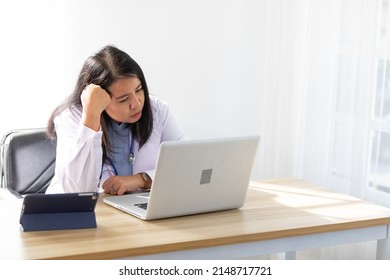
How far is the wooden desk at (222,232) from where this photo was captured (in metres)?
2.43

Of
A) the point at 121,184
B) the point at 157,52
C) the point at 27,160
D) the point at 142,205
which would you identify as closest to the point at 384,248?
the point at 142,205

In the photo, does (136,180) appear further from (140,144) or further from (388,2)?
(388,2)

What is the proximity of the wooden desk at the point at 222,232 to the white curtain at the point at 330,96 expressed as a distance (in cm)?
80

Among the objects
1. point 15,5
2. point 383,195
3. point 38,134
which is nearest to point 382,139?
point 383,195

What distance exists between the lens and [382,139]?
378 centimetres

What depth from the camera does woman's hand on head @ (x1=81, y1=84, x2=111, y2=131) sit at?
9.98 feet

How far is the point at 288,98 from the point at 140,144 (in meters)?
1.38

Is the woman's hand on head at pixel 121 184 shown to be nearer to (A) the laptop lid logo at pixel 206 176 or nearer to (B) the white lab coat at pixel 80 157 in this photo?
(B) the white lab coat at pixel 80 157

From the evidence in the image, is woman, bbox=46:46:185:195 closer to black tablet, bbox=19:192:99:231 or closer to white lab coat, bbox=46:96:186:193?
white lab coat, bbox=46:96:186:193

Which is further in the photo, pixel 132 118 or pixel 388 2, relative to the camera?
pixel 388 2

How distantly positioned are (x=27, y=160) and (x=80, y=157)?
0.49m

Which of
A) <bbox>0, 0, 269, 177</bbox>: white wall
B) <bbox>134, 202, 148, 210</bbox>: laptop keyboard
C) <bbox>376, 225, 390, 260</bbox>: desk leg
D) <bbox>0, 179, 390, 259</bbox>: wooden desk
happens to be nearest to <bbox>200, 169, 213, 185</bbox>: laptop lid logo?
<bbox>0, 179, 390, 259</bbox>: wooden desk

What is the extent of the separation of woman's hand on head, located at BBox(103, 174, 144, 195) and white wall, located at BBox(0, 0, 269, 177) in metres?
1.08

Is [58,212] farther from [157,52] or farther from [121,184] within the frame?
[157,52]
